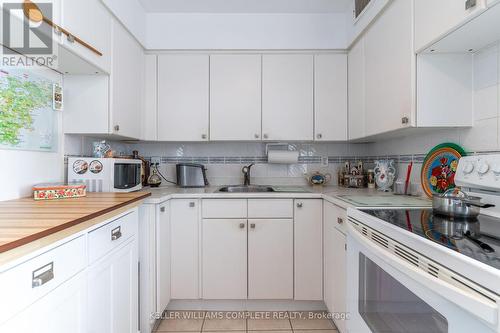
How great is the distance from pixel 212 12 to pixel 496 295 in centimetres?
243

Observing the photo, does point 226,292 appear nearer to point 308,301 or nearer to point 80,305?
point 308,301

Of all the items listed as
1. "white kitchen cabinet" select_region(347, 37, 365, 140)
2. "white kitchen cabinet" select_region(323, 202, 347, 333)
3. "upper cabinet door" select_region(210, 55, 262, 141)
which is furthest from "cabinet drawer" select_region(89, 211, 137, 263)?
"white kitchen cabinet" select_region(347, 37, 365, 140)

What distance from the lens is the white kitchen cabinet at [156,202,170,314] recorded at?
1.76 m

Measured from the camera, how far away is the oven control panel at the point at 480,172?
110 cm

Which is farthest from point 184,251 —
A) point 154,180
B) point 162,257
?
point 154,180

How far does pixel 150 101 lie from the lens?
228 cm

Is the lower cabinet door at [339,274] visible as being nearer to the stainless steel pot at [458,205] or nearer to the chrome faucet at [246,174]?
the stainless steel pot at [458,205]

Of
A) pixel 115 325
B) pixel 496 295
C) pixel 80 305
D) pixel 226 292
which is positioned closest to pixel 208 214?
pixel 226 292

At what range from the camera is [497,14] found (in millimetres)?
991

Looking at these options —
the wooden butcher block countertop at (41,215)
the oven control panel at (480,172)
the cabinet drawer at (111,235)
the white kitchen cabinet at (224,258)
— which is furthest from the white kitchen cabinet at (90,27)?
the oven control panel at (480,172)

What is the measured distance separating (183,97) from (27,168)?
121 centimetres

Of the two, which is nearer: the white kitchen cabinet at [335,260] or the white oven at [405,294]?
the white oven at [405,294]

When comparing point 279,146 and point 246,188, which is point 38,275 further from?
point 279,146

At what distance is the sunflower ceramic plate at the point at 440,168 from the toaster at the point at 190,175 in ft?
5.47
